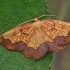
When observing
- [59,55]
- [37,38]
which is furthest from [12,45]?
[59,55]

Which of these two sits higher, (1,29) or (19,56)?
(1,29)

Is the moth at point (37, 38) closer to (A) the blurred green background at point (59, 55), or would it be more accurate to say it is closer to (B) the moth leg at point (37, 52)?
(B) the moth leg at point (37, 52)

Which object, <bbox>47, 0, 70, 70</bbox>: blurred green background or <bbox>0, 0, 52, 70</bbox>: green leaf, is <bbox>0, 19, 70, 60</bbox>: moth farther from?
<bbox>47, 0, 70, 70</bbox>: blurred green background

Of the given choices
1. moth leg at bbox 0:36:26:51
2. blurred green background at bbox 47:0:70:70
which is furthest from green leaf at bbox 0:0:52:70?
blurred green background at bbox 47:0:70:70

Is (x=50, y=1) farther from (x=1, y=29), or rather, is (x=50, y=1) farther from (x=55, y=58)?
(x=1, y=29)

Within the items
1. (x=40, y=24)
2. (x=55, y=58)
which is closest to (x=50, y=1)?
(x=55, y=58)

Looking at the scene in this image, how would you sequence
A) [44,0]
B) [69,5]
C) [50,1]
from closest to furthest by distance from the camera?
[44,0] < [69,5] < [50,1]

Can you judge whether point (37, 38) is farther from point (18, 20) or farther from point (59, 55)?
point (59, 55)
